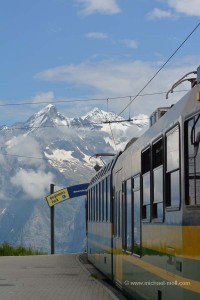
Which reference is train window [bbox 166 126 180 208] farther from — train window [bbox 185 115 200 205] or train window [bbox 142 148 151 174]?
train window [bbox 142 148 151 174]

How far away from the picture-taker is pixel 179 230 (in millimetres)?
8906

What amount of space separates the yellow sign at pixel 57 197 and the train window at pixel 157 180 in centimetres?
3819

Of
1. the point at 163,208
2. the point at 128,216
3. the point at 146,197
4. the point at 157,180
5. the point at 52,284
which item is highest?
the point at 157,180

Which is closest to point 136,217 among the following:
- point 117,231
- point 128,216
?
point 128,216

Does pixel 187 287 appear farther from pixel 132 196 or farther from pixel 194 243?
pixel 132 196

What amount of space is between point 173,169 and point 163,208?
0.75 meters

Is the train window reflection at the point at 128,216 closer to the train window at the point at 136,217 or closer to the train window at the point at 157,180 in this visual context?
the train window at the point at 136,217

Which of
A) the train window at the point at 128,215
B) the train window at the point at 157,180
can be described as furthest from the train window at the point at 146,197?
the train window at the point at 128,215

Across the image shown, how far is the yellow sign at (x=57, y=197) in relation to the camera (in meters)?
49.1

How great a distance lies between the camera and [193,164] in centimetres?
863

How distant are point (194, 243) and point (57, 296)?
8706 millimetres

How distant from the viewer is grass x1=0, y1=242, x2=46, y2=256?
41500 mm

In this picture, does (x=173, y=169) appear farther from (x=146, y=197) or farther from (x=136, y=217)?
(x=136, y=217)

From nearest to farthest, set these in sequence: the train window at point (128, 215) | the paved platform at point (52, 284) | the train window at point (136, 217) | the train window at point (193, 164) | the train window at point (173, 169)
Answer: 1. the train window at point (193, 164)
2. the train window at point (173, 169)
3. the train window at point (136, 217)
4. the train window at point (128, 215)
5. the paved platform at point (52, 284)
